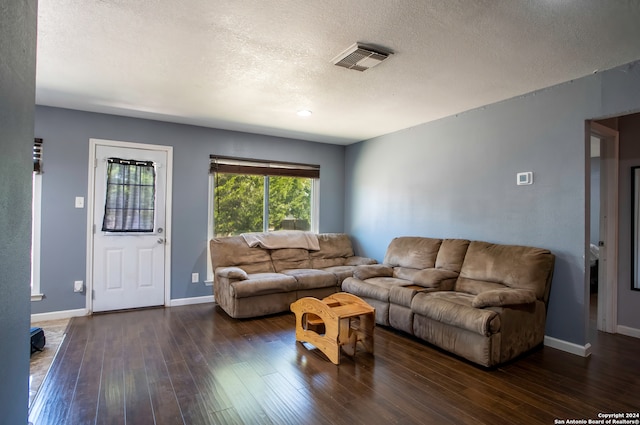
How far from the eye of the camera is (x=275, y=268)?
4.84 meters

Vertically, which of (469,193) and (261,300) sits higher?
(469,193)

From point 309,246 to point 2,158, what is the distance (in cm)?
417

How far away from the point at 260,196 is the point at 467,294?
3.20 metres

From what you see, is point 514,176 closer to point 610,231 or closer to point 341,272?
point 610,231

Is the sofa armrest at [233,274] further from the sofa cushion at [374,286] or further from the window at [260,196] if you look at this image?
the sofa cushion at [374,286]

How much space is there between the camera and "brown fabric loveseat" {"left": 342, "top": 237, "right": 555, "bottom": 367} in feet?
9.11

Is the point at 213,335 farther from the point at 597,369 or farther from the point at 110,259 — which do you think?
the point at 597,369

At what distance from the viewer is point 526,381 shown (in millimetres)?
2541

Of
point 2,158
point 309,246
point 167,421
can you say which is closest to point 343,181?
point 309,246

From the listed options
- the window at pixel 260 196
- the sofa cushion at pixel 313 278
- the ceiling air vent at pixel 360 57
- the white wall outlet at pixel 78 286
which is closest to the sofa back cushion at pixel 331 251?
the window at pixel 260 196

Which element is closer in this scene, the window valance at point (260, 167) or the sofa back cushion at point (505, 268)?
the sofa back cushion at point (505, 268)

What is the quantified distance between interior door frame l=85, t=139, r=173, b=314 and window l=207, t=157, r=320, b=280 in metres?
Result: 0.54

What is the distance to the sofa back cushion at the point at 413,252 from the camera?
4040mm

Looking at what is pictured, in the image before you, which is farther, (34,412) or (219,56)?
(219,56)
